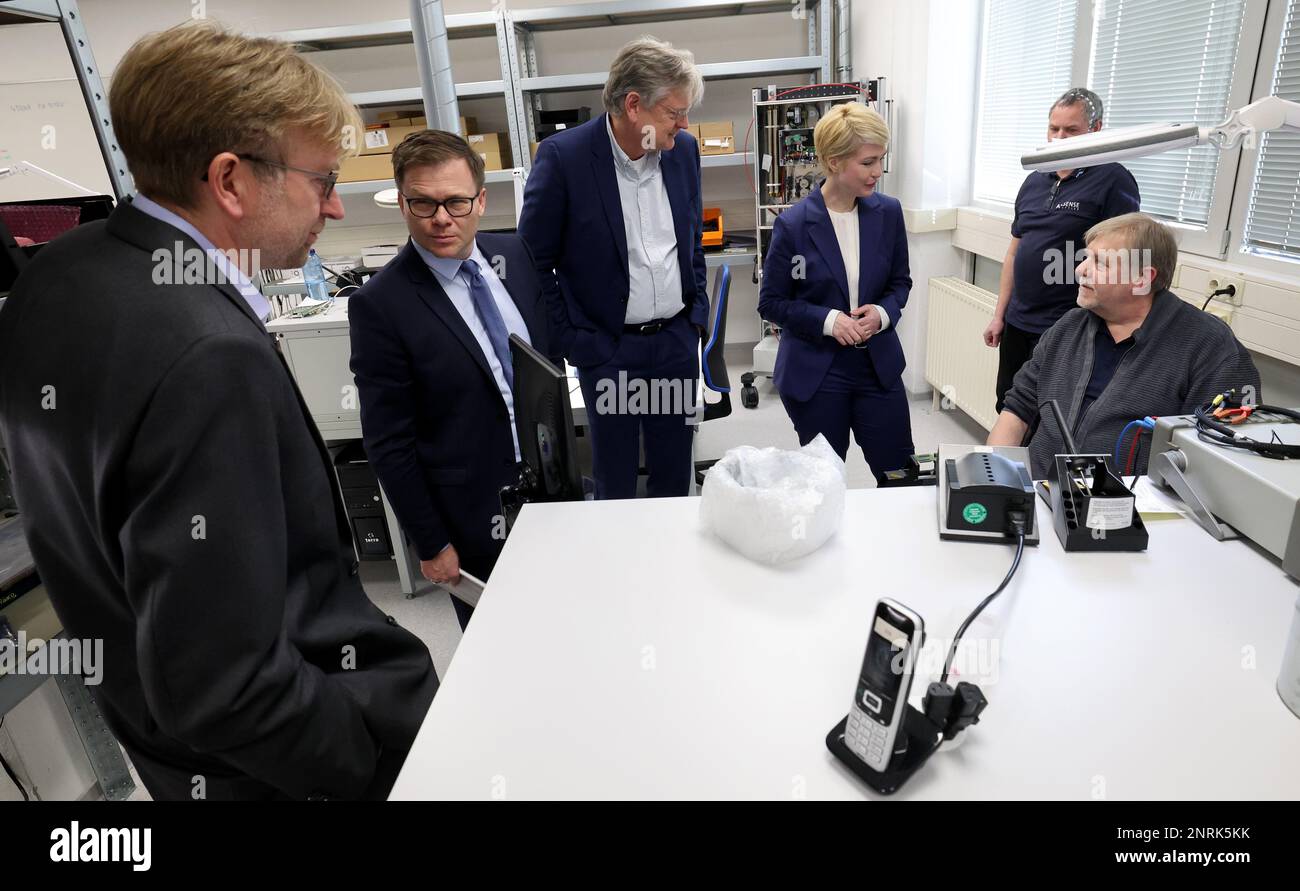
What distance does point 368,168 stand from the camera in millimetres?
4273

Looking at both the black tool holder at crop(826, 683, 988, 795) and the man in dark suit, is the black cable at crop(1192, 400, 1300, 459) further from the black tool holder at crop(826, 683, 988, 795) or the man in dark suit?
the man in dark suit

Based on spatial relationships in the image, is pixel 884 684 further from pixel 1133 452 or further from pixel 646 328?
pixel 646 328

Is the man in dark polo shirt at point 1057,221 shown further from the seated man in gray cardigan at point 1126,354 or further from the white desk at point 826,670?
the white desk at point 826,670

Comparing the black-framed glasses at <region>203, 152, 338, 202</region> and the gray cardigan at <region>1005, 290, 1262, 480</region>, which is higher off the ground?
the black-framed glasses at <region>203, 152, 338, 202</region>

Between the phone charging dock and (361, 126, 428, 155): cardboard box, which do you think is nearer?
the phone charging dock

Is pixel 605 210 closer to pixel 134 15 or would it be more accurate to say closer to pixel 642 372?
pixel 642 372

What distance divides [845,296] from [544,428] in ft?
4.31

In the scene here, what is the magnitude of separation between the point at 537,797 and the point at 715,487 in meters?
0.54

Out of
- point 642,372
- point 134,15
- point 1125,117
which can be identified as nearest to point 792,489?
point 642,372

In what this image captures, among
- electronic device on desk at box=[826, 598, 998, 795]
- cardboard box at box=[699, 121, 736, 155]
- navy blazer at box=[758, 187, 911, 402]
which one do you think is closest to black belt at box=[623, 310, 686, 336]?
navy blazer at box=[758, 187, 911, 402]

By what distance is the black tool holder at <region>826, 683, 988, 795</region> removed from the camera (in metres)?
0.73

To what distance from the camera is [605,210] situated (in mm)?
2074

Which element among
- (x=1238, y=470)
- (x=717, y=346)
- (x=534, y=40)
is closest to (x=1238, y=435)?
(x=1238, y=470)
